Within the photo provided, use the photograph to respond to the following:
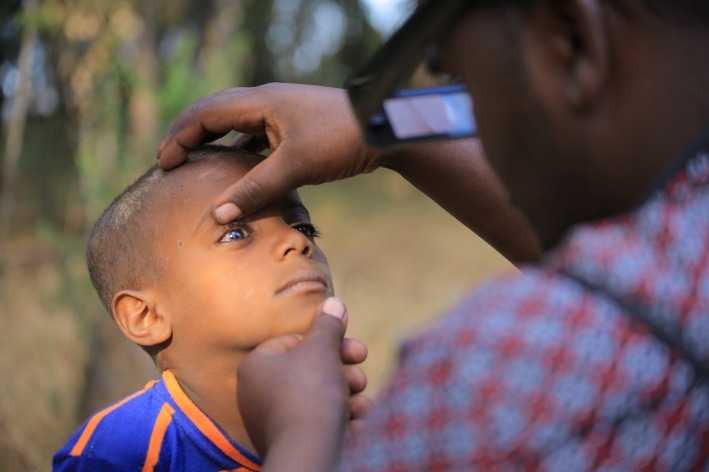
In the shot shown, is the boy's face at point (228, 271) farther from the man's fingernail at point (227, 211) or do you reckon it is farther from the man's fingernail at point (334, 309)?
the man's fingernail at point (334, 309)

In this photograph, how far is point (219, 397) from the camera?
2072 mm

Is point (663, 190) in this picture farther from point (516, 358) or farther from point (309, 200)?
point (309, 200)

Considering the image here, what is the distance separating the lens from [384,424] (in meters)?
1.20

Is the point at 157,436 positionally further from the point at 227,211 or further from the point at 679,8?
the point at 679,8

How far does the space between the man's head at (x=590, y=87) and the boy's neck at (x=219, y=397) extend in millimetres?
1002

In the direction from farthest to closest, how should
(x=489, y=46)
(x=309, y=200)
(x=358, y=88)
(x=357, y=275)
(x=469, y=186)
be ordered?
(x=309, y=200)
(x=357, y=275)
(x=469, y=186)
(x=358, y=88)
(x=489, y=46)

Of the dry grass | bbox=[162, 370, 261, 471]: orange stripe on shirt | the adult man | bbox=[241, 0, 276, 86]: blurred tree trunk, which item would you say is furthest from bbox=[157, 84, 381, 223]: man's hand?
bbox=[241, 0, 276, 86]: blurred tree trunk

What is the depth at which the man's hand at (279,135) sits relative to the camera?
6.61ft

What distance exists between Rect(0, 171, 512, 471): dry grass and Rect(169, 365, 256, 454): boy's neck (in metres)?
0.55

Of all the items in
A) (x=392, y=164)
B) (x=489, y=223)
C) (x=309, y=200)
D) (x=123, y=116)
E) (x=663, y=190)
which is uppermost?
(x=663, y=190)

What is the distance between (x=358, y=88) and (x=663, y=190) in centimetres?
63

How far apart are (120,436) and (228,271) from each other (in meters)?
0.44

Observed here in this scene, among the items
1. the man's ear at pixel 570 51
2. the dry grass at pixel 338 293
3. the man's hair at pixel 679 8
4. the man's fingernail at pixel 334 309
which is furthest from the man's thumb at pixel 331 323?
the man's hair at pixel 679 8

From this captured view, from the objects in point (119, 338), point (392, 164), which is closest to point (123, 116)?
point (119, 338)
